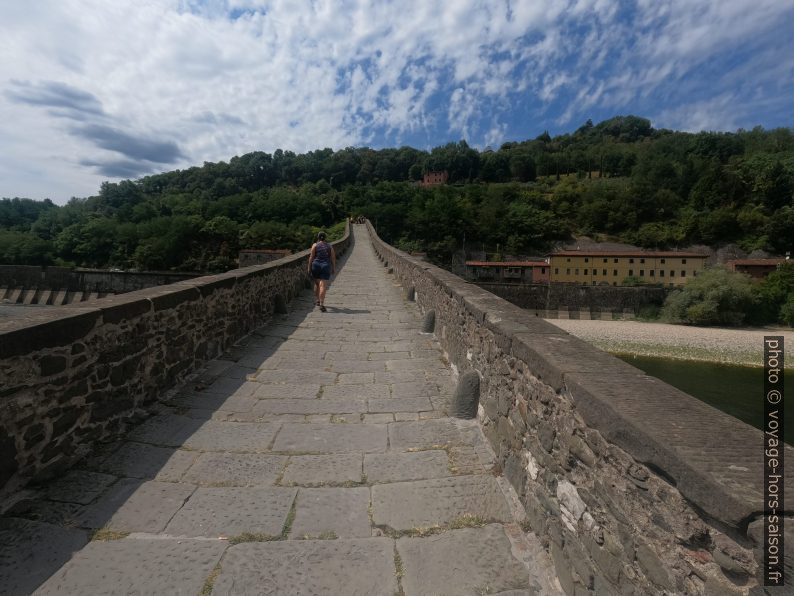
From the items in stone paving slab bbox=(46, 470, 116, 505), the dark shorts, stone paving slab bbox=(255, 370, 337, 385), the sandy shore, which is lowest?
the sandy shore

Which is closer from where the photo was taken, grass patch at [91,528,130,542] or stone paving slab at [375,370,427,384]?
grass patch at [91,528,130,542]

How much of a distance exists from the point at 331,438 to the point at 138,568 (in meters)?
1.66

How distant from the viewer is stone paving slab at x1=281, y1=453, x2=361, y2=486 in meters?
2.90

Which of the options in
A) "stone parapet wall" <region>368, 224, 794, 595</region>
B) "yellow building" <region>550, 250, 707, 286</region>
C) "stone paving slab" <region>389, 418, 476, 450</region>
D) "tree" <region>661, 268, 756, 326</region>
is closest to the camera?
"stone parapet wall" <region>368, 224, 794, 595</region>

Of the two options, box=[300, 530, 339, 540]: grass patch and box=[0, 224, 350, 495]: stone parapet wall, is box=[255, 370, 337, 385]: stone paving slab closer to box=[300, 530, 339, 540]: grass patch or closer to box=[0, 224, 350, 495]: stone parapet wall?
box=[0, 224, 350, 495]: stone parapet wall

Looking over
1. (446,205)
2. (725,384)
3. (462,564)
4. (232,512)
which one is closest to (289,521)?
(232,512)

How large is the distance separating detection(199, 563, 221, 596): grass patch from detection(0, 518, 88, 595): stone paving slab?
0.73 meters

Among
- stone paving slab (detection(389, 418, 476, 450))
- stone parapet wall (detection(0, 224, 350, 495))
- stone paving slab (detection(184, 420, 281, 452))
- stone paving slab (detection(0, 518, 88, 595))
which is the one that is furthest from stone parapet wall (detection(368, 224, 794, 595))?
stone parapet wall (detection(0, 224, 350, 495))

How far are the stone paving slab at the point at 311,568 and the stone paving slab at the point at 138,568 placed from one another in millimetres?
128

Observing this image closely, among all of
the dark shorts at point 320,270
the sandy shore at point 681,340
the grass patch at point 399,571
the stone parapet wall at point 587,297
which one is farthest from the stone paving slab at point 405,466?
the stone parapet wall at point 587,297

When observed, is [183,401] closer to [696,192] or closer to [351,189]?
[351,189]

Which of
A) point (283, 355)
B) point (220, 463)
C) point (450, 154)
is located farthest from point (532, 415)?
point (450, 154)

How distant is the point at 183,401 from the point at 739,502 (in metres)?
4.20

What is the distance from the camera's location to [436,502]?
2631 millimetres
